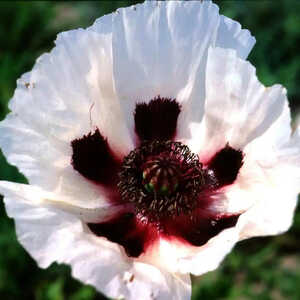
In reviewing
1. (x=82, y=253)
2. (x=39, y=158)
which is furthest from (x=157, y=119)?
(x=82, y=253)

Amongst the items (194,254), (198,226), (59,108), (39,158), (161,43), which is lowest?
(198,226)

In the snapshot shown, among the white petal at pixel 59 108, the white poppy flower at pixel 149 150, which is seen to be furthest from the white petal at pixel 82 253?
the white petal at pixel 59 108

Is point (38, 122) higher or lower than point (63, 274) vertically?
higher

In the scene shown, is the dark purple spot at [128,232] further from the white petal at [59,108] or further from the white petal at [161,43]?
the white petal at [161,43]

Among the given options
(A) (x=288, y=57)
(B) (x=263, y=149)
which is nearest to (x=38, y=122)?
(B) (x=263, y=149)

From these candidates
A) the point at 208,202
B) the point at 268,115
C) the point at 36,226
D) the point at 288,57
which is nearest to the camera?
the point at 36,226

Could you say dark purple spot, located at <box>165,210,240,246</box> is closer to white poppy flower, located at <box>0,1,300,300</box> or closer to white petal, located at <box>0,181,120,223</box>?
white poppy flower, located at <box>0,1,300,300</box>

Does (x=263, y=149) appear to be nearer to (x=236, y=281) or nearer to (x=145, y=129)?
(x=145, y=129)

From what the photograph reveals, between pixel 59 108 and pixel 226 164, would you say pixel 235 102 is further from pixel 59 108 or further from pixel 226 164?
pixel 59 108
